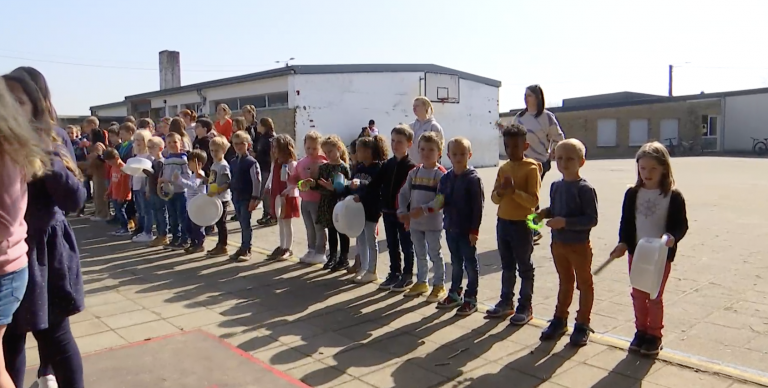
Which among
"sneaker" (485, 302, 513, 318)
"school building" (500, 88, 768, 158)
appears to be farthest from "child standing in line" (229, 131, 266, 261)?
"school building" (500, 88, 768, 158)

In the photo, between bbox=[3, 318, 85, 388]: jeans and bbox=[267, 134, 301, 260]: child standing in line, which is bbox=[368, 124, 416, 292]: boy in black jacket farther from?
bbox=[3, 318, 85, 388]: jeans

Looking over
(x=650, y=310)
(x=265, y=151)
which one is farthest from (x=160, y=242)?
(x=650, y=310)

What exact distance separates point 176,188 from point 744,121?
3859 centimetres

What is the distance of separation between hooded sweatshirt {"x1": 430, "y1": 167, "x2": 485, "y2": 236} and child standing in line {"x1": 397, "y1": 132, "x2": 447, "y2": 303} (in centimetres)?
20

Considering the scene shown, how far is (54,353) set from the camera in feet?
10.4

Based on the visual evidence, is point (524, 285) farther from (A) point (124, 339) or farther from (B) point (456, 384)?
(A) point (124, 339)

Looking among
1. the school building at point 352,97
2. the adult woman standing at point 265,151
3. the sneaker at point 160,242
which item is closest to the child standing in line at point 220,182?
the sneaker at point 160,242

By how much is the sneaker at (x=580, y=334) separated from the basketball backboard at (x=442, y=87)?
812 inches

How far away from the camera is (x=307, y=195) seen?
23.7 ft

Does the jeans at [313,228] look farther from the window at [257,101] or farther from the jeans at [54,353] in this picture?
the window at [257,101]

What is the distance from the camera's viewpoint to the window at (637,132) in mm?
39312

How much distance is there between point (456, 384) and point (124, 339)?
2680 mm

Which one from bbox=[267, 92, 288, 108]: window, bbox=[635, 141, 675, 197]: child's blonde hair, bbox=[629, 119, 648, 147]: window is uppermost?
bbox=[267, 92, 288, 108]: window

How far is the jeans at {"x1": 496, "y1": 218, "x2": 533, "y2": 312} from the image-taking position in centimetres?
488
